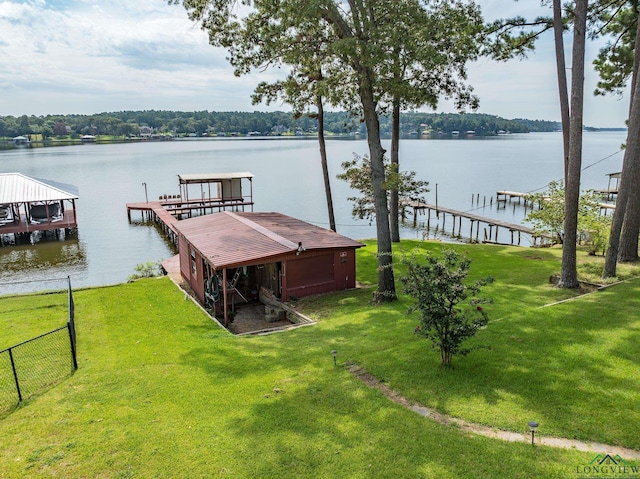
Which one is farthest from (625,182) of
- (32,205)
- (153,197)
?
(153,197)

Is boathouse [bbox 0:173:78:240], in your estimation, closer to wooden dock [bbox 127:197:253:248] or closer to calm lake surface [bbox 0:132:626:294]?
calm lake surface [bbox 0:132:626:294]

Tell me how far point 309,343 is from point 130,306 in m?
7.50

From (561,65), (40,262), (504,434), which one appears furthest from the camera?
(40,262)

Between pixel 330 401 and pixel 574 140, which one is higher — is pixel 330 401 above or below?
below

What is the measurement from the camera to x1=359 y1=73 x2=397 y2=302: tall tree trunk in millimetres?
13586

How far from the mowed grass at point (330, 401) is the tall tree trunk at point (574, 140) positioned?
1823 millimetres

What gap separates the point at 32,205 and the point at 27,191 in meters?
3.08

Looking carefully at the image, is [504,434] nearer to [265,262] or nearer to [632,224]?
[265,262]

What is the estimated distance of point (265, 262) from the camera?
48.4 feet

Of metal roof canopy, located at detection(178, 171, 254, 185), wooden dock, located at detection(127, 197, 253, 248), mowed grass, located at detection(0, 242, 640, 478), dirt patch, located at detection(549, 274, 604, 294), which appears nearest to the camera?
mowed grass, located at detection(0, 242, 640, 478)

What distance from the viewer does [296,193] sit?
5591cm

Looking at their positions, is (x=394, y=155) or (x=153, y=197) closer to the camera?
(x=394, y=155)

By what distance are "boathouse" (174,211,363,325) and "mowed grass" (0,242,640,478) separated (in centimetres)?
324

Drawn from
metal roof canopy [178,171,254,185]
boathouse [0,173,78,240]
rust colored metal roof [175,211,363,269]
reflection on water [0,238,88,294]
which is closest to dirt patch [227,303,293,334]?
rust colored metal roof [175,211,363,269]
